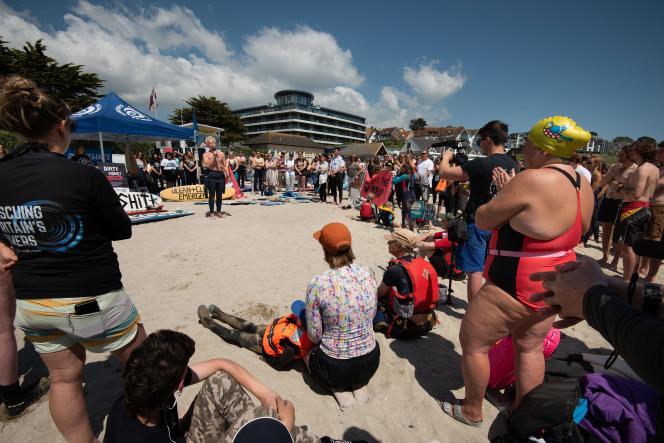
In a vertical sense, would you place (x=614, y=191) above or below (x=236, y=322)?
above

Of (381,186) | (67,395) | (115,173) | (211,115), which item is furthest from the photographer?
(211,115)

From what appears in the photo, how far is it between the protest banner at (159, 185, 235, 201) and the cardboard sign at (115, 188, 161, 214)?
286cm

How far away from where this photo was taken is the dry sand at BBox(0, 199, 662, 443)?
7.14 feet

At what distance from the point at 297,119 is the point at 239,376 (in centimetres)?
9232

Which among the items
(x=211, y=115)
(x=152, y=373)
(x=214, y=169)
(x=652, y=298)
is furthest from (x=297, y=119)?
(x=652, y=298)

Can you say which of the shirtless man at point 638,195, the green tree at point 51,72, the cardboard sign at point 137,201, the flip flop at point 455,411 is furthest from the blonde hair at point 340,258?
the green tree at point 51,72

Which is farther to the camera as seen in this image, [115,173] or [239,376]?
[115,173]

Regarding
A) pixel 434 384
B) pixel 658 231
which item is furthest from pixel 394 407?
pixel 658 231

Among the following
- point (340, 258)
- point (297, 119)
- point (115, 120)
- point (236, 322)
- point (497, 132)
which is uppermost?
point (297, 119)

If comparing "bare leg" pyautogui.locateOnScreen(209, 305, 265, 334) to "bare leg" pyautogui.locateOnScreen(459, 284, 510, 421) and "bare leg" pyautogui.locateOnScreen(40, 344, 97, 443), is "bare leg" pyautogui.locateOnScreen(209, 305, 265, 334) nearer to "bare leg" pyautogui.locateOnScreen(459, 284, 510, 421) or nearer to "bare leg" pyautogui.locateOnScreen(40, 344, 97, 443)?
"bare leg" pyautogui.locateOnScreen(40, 344, 97, 443)

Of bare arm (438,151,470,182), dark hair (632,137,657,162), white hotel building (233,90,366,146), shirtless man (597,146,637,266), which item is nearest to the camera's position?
bare arm (438,151,470,182)

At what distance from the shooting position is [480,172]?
2850mm

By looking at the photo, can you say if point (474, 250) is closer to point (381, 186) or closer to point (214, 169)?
point (381, 186)

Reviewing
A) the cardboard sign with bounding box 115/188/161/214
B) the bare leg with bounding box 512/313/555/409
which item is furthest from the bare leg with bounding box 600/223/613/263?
the cardboard sign with bounding box 115/188/161/214
